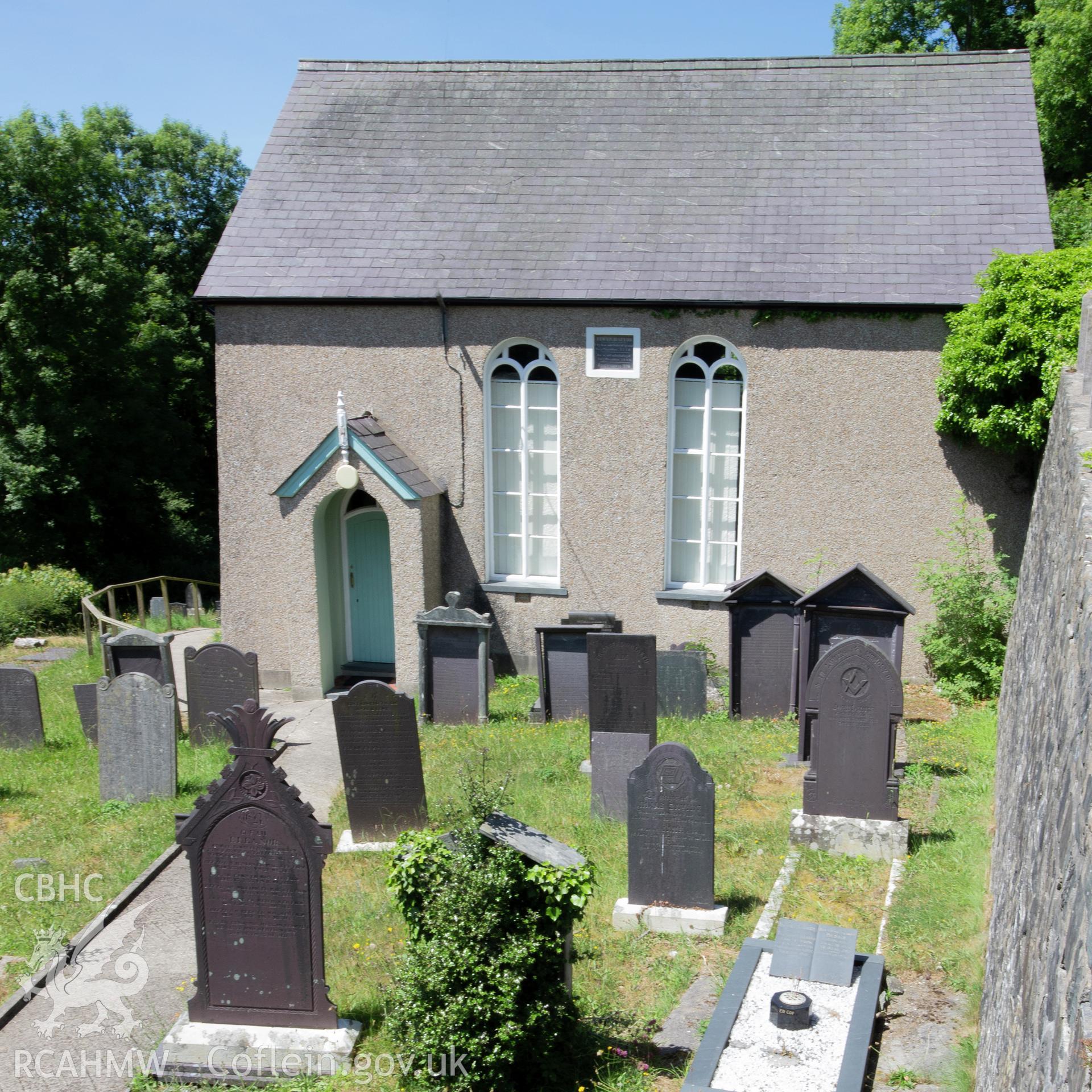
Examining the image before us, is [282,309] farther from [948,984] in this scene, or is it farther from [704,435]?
[948,984]

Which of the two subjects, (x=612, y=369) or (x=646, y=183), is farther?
(x=646, y=183)

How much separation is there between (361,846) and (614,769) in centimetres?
235

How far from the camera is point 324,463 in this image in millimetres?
A: 14297

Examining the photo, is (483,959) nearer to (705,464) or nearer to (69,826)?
(69,826)

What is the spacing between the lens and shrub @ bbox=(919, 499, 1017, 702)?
13.1m

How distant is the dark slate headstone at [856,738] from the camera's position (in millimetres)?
8812

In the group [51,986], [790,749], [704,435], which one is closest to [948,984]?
[790,749]

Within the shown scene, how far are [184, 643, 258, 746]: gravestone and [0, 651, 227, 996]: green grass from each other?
0.81ft

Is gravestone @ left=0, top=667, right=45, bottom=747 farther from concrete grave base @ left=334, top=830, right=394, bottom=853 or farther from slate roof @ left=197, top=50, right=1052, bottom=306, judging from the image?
slate roof @ left=197, top=50, right=1052, bottom=306

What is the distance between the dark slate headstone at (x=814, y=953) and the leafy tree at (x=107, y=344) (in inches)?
852

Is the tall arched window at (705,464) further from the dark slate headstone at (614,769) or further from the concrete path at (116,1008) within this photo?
the concrete path at (116,1008)

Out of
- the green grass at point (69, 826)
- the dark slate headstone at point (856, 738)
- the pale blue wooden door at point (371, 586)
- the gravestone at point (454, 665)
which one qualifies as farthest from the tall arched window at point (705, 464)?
the green grass at point (69, 826)

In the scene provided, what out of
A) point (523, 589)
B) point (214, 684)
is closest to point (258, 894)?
point (214, 684)

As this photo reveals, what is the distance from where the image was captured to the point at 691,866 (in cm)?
797
